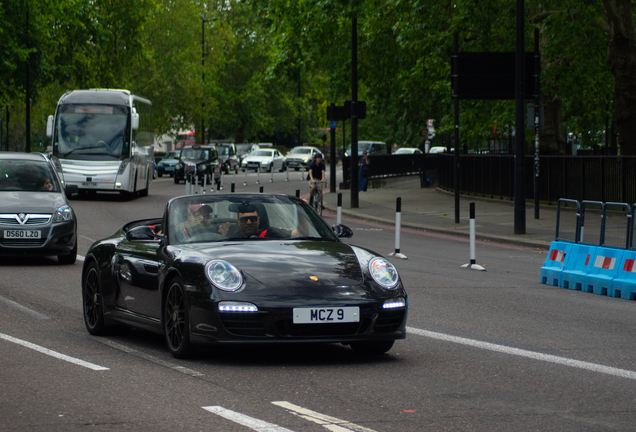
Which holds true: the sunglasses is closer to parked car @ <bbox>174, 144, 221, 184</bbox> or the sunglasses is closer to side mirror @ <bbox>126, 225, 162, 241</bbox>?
side mirror @ <bbox>126, 225, 162, 241</bbox>

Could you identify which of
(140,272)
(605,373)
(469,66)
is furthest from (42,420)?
(469,66)

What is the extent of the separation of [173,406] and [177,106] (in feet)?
210

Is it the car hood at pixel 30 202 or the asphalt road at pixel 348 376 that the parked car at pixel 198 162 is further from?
the asphalt road at pixel 348 376

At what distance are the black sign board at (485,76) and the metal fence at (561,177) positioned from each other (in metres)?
3.99

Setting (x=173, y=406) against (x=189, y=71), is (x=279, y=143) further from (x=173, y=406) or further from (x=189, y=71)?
(x=173, y=406)

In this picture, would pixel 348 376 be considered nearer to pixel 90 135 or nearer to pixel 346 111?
pixel 346 111

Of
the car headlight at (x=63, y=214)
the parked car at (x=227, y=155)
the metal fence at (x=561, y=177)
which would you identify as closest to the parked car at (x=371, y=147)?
the parked car at (x=227, y=155)

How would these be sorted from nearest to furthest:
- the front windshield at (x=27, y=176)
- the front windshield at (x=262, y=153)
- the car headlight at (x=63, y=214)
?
1. the car headlight at (x=63, y=214)
2. the front windshield at (x=27, y=176)
3. the front windshield at (x=262, y=153)

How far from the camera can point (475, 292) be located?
1204 cm

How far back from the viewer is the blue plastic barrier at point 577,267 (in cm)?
1302

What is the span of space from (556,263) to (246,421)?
28.9ft

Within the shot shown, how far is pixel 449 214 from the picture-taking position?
1062 inches

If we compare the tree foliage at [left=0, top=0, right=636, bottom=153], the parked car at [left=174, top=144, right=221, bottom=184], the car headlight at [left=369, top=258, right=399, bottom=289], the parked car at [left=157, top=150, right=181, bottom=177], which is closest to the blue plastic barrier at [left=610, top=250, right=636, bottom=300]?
the car headlight at [left=369, top=258, right=399, bottom=289]

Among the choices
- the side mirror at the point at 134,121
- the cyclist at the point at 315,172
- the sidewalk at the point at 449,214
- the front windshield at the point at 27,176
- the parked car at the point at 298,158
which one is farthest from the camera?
the parked car at the point at 298,158
